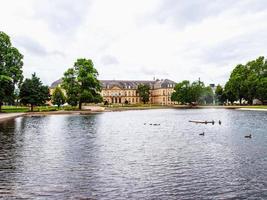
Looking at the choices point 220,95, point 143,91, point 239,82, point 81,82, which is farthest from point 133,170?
point 143,91

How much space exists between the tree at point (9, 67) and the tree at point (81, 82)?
2376 centimetres

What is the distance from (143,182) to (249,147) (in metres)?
13.7

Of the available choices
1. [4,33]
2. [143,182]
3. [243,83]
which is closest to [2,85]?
[4,33]

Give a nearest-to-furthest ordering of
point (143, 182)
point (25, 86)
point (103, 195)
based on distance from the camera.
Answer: point (103, 195) → point (143, 182) → point (25, 86)

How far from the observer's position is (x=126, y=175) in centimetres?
1806

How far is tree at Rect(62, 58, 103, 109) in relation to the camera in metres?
99.2

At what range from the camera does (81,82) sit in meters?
101

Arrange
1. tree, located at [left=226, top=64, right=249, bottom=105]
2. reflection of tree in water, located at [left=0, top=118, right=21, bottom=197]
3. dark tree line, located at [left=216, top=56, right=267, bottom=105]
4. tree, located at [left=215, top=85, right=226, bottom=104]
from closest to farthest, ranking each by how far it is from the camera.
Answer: reflection of tree in water, located at [left=0, top=118, right=21, bottom=197] → dark tree line, located at [left=216, top=56, right=267, bottom=105] → tree, located at [left=226, top=64, right=249, bottom=105] → tree, located at [left=215, top=85, right=226, bottom=104]

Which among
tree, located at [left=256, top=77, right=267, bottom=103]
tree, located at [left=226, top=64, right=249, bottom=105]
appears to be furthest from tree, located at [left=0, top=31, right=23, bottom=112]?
tree, located at [left=226, top=64, right=249, bottom=105]

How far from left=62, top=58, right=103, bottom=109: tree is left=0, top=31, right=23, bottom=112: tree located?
78.0ft

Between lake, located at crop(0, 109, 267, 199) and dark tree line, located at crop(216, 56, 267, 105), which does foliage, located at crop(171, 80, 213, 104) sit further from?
lake, located at crop(0, 109, 267, 199)

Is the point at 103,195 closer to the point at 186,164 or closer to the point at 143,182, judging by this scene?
the point at 143,182

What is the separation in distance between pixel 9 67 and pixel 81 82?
92.7 ft

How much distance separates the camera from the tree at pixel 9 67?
7281cm
